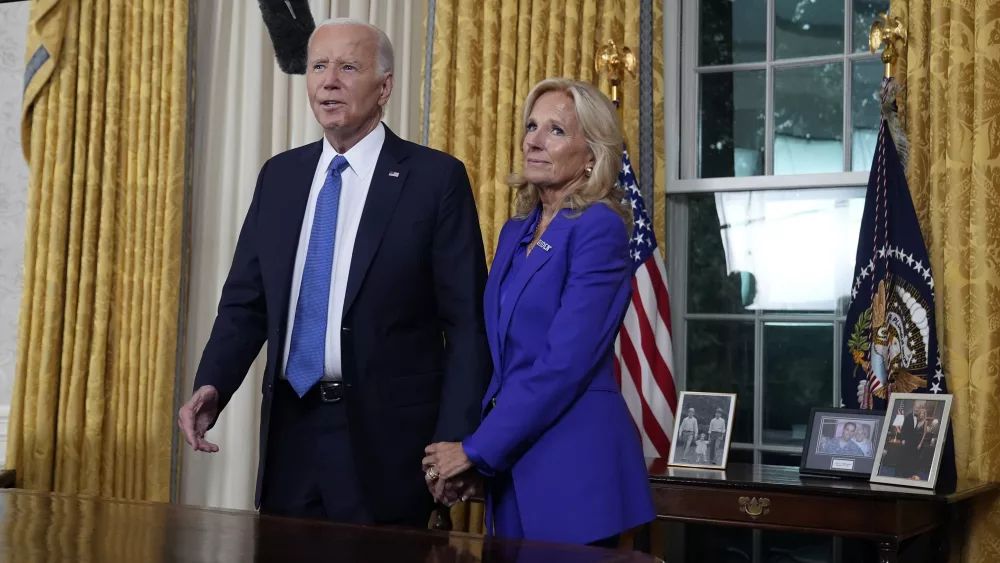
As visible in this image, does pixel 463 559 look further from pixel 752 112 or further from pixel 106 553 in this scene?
pixel 752 112

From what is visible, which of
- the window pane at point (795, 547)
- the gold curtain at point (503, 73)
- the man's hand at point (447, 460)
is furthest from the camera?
the gold curtain at point (503, 73)

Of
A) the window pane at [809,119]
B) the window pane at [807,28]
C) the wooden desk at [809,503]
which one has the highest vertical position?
the window pane at [807,28]

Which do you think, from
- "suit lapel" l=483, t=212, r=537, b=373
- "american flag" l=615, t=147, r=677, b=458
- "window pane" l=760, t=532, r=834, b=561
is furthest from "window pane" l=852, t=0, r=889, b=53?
"suit lapel" l=483, t=212, r=537, b=373

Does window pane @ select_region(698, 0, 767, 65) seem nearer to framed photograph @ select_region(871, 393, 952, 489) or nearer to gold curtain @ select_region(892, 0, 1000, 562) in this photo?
gold curtain @ select_region(892, 0, 1000, 562)

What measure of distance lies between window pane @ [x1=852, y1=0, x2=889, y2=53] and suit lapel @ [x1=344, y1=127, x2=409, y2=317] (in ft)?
7.56

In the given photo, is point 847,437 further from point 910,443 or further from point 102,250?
point 102,250

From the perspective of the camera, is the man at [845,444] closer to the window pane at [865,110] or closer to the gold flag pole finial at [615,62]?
the window pane at [865,110]

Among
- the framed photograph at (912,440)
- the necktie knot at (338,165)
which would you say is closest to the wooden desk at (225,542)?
the necktie knot at (338,165)

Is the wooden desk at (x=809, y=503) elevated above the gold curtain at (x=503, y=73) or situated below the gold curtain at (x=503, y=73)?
below

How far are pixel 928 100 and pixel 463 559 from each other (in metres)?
2.85

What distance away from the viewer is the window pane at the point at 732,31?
4.18 meters

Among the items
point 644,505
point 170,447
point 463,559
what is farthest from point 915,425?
point 170,447

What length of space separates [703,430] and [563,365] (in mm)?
1618

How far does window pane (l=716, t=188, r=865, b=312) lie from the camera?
3982 mm
